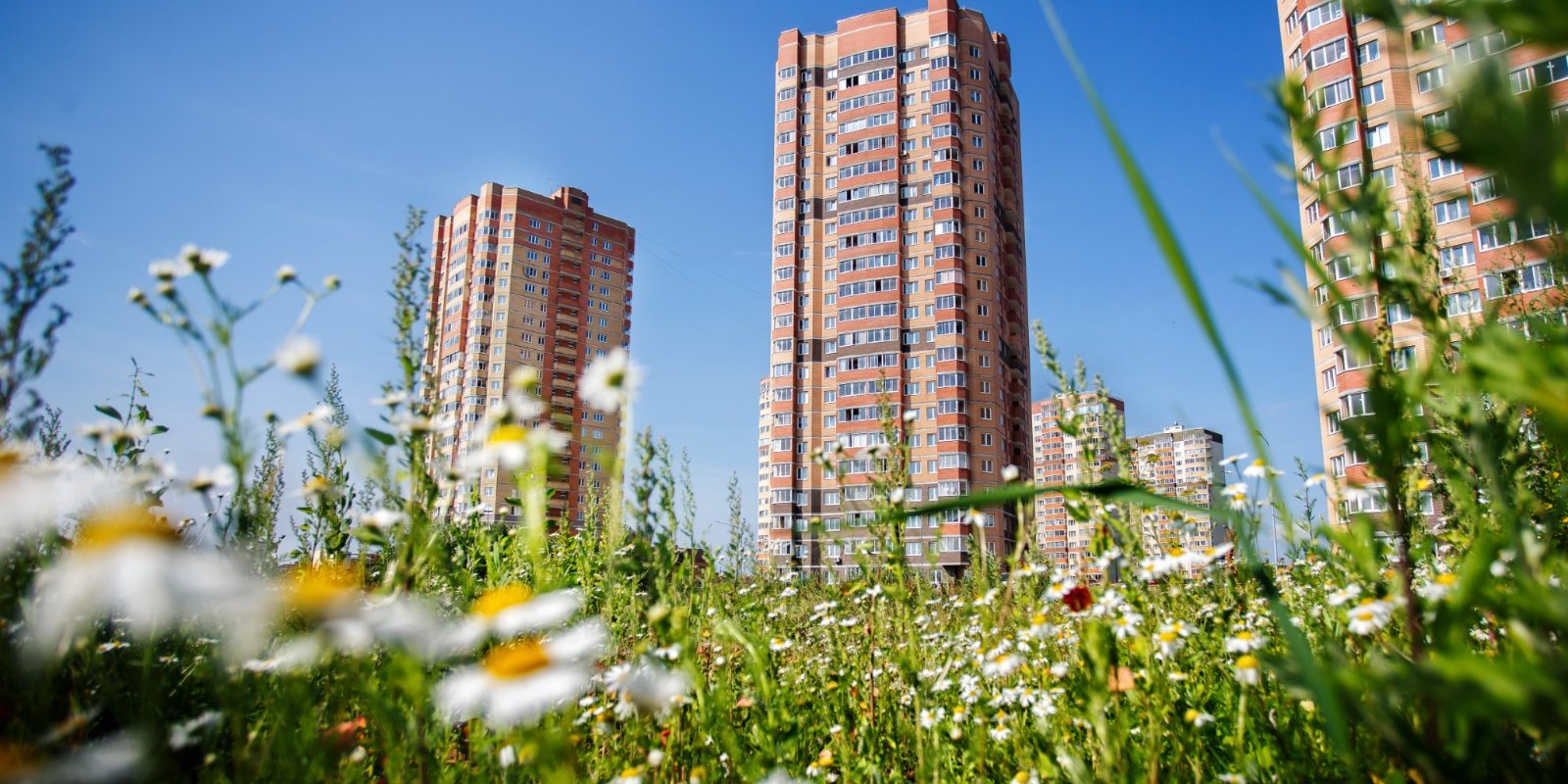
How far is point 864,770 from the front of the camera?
199 centimetres

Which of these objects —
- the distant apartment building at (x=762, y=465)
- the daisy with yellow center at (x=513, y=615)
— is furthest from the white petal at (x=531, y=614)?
the distant apartment building at (x=762, y=465)

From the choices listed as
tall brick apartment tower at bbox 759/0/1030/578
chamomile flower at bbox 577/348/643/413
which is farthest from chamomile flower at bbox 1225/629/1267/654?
tall brick apartment tower at bbox 759/0/1030/578

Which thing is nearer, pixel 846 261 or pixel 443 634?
pixel 443 634

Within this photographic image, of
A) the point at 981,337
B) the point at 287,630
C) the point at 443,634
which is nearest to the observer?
the point at 443,634

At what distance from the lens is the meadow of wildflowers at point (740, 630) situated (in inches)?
27.1

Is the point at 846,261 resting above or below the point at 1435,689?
above

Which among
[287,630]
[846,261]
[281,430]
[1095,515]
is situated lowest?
[287,630]

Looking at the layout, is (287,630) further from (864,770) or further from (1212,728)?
(1212,728)

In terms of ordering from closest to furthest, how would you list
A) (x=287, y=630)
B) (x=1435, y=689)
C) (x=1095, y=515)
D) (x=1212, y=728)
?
1. (x=1435, y=689)
2. (x=1095, y=515)
3. (x=1212, y=728)
4. (x=287, y=630)

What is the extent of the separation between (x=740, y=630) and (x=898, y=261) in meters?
41.0

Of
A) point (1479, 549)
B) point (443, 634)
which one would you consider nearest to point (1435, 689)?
point (1479, 549)

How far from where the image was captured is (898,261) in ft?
137

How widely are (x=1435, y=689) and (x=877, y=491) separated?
6.70 feet

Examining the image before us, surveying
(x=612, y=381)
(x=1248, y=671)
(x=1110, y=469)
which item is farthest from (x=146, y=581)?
(x=1110, y=469)
